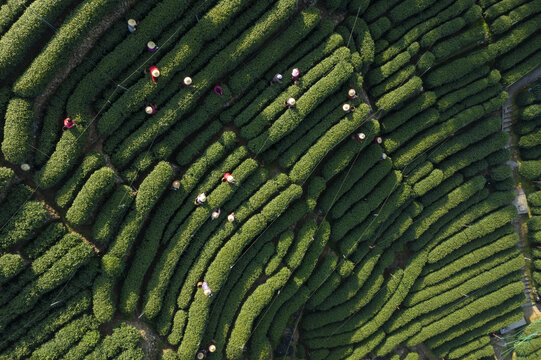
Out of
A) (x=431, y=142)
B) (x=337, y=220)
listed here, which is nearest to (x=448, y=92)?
(x=431, y=142)

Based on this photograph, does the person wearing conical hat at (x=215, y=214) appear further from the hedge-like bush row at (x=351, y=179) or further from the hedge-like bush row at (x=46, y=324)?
the hedge-like bush row at (x=46, y=324)

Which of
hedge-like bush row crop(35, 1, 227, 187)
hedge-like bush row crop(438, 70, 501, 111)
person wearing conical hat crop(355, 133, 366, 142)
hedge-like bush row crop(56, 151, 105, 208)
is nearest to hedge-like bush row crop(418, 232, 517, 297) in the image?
hedge-like bush row crop(438, 70, 501, 111)

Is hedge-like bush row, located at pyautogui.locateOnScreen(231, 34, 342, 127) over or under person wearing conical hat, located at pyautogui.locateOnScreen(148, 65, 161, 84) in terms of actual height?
over

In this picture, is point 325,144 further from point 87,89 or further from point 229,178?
point 87,89

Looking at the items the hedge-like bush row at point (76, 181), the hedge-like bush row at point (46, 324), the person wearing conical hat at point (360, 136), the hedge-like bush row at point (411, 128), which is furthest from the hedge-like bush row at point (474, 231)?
the hedge-like bush row at point (76, 181)

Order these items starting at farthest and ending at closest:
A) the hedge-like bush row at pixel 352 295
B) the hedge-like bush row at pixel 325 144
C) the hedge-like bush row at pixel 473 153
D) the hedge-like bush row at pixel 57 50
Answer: the hedge-like bush row at pixel 473 153 < the hedge-like bush row at pixel 352 295 < the hedge-like bush row at pixel 325 144 < the hedge-like bush row at pixel 57 50

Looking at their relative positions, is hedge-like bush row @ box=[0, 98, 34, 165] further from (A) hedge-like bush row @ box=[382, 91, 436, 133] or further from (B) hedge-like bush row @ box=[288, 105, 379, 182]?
(A) hedge-like bush row @ box=[382, 91, 436, 133]
